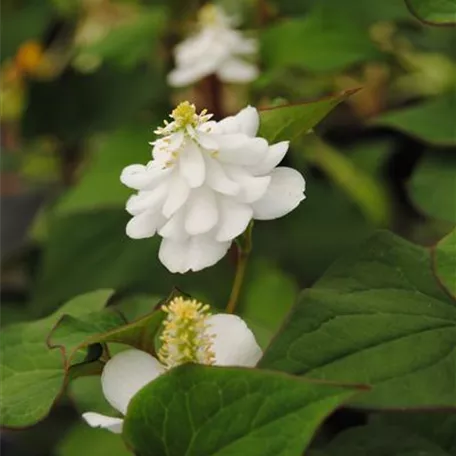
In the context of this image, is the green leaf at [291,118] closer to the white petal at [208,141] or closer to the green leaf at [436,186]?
the white petal at [208,141]

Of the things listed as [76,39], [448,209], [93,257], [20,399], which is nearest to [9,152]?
[76,39]

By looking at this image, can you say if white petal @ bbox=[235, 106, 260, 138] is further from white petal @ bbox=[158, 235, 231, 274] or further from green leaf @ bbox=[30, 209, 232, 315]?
green leaf @ bbox=[30, 209, 232, 315]

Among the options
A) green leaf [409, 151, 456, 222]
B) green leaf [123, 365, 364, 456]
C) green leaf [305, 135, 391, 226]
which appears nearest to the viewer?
green leaf [123, 365, 364, 456]

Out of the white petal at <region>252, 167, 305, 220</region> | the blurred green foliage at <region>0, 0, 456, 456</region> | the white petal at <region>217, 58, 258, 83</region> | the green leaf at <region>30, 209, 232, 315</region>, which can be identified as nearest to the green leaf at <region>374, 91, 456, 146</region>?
the blurred green foliage at <region>0, 0, 456, 456</region>

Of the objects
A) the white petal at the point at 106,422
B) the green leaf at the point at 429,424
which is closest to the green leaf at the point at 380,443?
the green leaf at the point at 429,424

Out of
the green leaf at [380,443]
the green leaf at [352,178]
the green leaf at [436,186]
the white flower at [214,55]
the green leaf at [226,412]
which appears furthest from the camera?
the green leaf at [352,178]

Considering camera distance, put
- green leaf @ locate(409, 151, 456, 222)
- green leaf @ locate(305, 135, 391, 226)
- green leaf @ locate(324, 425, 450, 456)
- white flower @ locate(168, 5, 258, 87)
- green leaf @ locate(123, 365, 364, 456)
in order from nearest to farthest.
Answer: green leaf @ locate(123, 365, 364, 456)
green leaf @ locate(324, 425, 450, 456)
green leaf @ locate(409, 151, 456, 222)
white flower @ locate(168, 5, 258, 87)
green leaf @ locate(305, 135, 391, 226)

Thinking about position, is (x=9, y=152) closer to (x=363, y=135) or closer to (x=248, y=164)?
(x=363, y=135)

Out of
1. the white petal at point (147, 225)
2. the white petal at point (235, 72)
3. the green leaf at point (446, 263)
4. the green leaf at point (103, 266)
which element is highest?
the white petal at point (147, 225)
